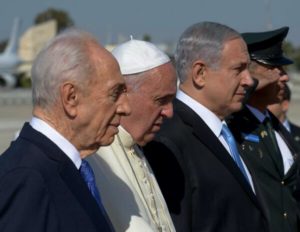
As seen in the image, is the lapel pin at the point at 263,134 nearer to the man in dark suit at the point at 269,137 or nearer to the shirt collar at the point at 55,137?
the man in dark suit at the point at 269,137

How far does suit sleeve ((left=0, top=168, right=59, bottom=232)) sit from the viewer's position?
2.00 meters

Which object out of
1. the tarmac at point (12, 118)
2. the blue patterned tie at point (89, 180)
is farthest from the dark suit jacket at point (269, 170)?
the tarmac at point (12, 118)

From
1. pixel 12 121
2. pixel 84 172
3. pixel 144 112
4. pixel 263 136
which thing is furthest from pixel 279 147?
pixel 12 121

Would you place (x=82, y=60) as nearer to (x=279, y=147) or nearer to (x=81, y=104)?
(x=81, y=104)

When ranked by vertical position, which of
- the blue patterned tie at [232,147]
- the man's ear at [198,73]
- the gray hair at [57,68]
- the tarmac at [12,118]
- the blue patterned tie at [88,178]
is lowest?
the tarmac at [12,118]

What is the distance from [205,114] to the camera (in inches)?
139

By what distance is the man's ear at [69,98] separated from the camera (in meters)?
2.18

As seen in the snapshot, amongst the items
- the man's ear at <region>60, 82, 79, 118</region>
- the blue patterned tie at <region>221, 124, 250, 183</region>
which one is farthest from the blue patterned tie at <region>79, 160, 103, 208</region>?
the blue patterned tie at <region>221, 124, 250, 183</region>

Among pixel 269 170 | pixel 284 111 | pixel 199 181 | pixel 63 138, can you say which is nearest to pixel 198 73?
pixel 199 181

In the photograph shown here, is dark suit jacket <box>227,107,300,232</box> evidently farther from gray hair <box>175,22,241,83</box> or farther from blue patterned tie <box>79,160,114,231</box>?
blue patterned tie <box>79,160,114,231</box>

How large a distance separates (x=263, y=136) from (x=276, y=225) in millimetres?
571

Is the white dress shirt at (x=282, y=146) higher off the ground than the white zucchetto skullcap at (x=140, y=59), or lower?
lower

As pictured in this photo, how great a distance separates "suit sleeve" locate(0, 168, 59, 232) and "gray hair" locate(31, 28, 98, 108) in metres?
0.27

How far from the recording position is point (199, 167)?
3266 millimetres
